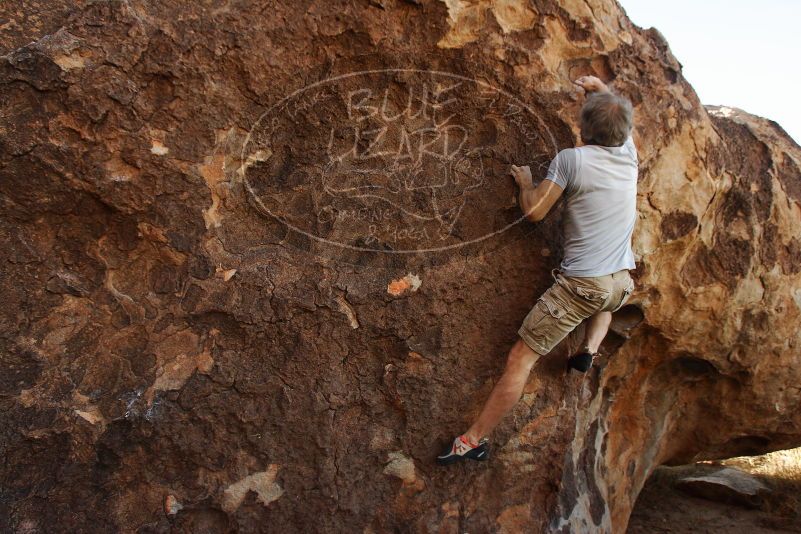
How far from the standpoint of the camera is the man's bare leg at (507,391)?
8.29ft

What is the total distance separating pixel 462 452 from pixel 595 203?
40.7 inches

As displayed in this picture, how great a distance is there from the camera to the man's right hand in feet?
8.75

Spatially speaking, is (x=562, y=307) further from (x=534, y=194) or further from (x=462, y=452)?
(x=462, y=452)

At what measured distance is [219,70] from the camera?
247 cm

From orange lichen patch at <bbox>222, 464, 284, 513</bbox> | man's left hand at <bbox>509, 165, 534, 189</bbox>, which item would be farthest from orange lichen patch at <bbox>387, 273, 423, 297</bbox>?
orange lichen patch at <bbox>222, 464, 284, 513</bbox>

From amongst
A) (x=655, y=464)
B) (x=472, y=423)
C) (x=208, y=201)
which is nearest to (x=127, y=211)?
(x=208, y=201)

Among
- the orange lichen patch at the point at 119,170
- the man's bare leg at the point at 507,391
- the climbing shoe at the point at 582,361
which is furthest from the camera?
the climbing shoe at the point at 582,361

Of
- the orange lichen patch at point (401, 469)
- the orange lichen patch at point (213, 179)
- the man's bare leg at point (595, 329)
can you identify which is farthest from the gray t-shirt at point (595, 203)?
the orange lichen patch at point (213, 179)

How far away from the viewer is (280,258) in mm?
2576

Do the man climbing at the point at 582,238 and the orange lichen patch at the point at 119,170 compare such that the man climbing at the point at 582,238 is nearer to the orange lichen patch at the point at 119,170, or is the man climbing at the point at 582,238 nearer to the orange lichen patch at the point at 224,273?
the orange lichen patch at the point at 224,273

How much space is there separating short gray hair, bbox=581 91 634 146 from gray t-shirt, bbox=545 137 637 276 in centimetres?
4

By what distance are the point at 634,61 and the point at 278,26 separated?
148 centimetres

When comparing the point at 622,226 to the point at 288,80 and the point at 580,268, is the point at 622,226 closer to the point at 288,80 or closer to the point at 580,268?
the point at 580,268

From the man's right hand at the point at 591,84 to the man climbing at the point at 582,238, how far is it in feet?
0.35
